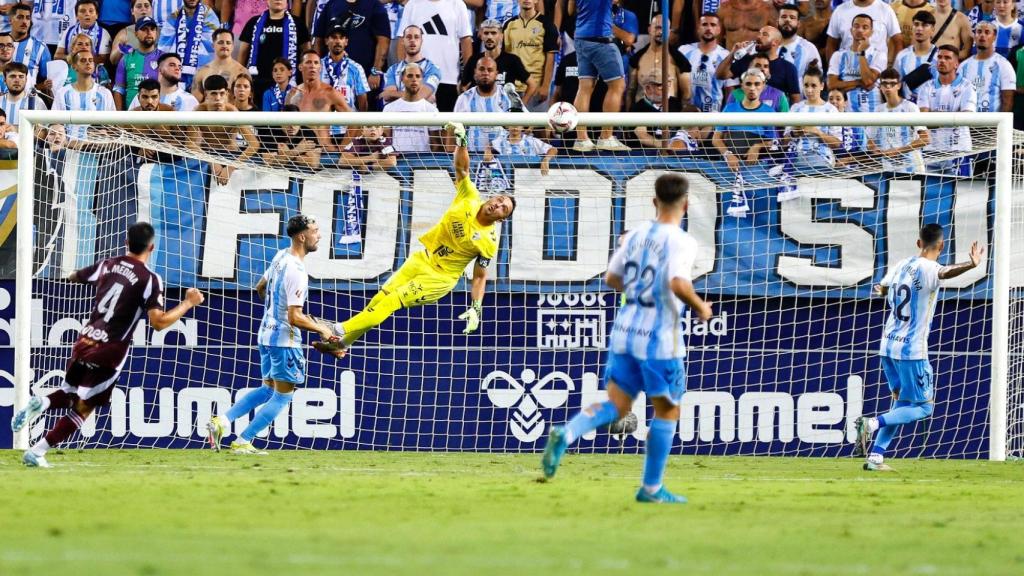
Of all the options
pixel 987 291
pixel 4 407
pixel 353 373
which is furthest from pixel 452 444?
pixel 987 291

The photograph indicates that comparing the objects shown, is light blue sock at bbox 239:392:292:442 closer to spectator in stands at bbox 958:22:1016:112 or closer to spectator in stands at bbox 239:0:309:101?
spectator in stands at bbox 239:0:309:101

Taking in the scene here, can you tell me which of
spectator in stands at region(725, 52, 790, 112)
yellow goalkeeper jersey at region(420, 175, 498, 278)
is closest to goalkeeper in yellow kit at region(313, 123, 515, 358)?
yellow goalkeeper jersey at region(420, 175, 498, 278)

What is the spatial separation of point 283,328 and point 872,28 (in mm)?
8537

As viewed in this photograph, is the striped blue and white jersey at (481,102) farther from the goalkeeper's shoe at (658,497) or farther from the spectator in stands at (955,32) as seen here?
the goalkeeper's shoe at (658,497)

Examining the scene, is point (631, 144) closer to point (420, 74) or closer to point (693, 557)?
point (420, 74)

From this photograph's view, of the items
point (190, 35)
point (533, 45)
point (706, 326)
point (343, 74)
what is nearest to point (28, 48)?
point (190, 35)

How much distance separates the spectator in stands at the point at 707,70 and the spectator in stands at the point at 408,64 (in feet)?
10.7

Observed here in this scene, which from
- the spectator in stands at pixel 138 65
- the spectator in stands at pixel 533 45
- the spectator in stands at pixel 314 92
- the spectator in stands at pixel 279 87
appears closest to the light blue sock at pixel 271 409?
the spectator in stands at pixel 314 92

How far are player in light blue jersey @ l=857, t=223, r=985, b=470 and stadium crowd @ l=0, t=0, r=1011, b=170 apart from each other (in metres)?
3.30

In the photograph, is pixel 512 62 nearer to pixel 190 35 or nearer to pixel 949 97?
pixel 190 35

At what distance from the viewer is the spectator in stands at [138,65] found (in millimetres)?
19156

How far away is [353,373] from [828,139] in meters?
6.13

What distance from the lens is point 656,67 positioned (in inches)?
724

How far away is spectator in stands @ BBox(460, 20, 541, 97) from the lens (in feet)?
60.7
